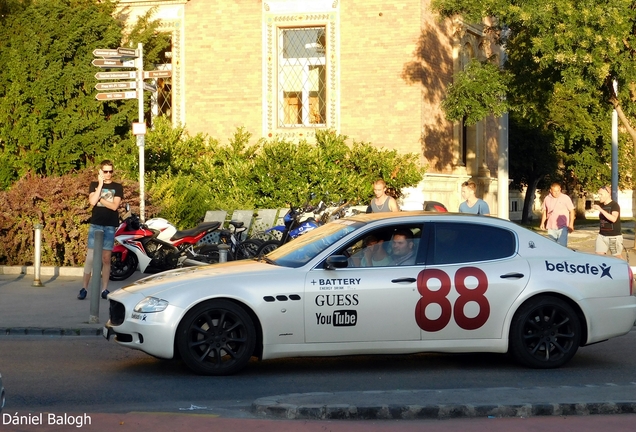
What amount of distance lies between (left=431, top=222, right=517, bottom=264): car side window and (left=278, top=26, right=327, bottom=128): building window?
1649cm

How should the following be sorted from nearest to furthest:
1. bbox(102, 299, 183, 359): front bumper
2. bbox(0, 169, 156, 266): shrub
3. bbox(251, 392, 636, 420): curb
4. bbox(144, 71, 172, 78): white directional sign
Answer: bbox(251, 392, 636, 420): curb
bbox(102, 299, 183, 359): front bumper
bbox(0, 169, 156, 266): shrub
bbox(144, 71, 172, 78): white directional sign

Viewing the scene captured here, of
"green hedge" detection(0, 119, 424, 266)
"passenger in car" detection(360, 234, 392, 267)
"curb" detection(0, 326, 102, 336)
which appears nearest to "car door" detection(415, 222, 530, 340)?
"passenger in car" detection(360, 234, 392, 267)

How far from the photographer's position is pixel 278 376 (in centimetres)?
941

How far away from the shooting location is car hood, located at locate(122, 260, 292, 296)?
9.26 meters

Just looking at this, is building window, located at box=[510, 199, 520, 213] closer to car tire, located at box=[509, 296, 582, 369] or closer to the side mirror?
car tire, located at box=[509, 296, 582, 369]

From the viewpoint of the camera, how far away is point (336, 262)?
30.5 feet

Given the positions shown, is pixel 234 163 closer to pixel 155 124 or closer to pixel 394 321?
pixel 155 124

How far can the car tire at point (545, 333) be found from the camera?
9.65 meters

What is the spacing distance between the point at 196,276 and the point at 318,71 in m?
17.4

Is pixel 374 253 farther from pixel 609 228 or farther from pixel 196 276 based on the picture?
pixel 609 228

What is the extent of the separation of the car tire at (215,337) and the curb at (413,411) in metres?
1.59

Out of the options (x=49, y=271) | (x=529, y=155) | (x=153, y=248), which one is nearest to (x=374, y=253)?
(x=153, y=248)

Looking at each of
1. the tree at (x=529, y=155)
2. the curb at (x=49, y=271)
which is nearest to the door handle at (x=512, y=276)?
the curb at (x=49, y=271)

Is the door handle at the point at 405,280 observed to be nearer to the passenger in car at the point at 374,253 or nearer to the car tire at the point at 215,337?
the passenger in car at the point at 374,253
